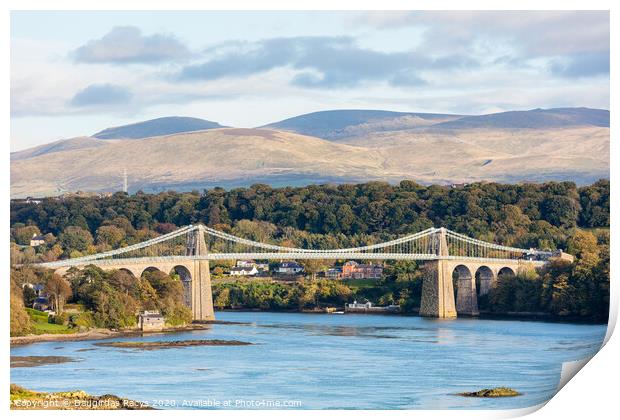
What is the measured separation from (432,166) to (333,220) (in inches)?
544

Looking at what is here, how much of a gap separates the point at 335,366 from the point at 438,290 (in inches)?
473

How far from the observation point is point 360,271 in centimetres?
3188

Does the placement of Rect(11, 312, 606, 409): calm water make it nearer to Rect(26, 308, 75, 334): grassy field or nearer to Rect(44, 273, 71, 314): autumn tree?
Rect(26, 308, 75, 334): grassy field

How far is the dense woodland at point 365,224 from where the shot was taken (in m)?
26.7

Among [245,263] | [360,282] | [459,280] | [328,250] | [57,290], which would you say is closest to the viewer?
[57,290]

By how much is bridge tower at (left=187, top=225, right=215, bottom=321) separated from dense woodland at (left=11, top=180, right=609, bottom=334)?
228cm

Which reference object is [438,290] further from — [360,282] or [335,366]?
[335,366]

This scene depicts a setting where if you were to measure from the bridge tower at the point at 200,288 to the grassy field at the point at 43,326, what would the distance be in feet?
19.9

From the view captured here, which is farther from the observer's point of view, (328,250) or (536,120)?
(536,120)

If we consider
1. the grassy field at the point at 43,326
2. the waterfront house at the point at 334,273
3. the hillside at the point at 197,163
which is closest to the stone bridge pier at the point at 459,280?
the waterfront house at the point at 334,273

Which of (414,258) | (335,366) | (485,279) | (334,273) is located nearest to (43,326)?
(335,366)

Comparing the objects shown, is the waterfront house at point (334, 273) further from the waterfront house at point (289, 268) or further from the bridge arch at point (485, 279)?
the bridge arch at point (485, 279)

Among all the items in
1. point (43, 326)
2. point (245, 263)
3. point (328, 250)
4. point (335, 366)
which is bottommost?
point (335, 366)

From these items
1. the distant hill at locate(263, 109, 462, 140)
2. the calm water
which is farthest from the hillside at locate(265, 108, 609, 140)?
the calm water
